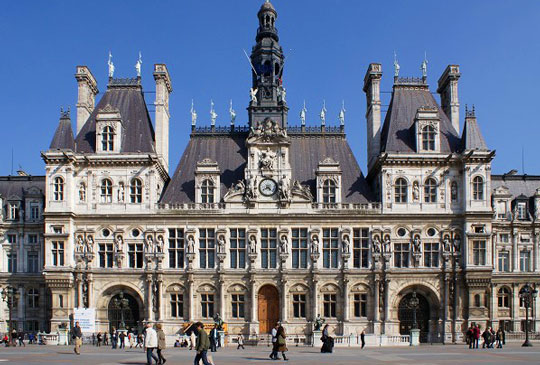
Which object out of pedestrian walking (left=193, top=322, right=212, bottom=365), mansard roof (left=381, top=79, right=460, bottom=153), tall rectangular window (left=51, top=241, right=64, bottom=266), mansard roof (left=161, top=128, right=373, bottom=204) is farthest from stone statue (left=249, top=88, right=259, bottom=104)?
pedestrian walking (left=193, top=322, right=212, bottom=365)

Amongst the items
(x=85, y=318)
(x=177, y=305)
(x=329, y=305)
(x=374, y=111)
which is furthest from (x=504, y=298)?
(x=85, y=318)

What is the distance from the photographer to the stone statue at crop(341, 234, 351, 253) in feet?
203

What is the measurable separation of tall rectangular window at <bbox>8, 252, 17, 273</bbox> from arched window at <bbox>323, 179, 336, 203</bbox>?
29003 mm

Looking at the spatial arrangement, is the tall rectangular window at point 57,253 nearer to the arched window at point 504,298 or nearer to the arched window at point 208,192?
the arched window at point 208,192

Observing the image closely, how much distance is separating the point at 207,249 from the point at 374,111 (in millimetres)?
20233

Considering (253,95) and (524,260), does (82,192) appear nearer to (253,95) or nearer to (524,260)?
(253,95)

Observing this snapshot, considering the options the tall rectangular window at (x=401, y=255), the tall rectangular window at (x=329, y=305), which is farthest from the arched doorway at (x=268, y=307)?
the tall rectangular window at (x=401, y=255)

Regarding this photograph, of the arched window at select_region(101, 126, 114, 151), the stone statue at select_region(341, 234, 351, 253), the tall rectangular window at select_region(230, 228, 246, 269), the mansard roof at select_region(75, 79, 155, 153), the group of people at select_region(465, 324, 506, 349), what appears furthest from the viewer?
the mansard roof at select_region(75, 79, 155, 153)

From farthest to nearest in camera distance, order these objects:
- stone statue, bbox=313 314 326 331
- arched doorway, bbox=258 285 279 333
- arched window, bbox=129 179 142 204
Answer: arched window, bbox=129 179 142 204 < arched doorway, bbox=258 285 279 333 < stone statue, bbox=313 314 326 331

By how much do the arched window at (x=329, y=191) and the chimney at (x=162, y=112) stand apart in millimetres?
Result: 14989

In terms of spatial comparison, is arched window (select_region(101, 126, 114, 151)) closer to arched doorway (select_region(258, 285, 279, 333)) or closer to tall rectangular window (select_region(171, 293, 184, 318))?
tall rectangular window (select_region(171, 293, 184, 318))

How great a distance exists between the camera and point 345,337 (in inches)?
2186

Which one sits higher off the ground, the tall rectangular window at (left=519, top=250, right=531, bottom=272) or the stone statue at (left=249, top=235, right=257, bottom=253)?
the stone statue at (left=249, top=235, right=257, bottom=253)

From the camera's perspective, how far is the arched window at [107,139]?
210 feet
